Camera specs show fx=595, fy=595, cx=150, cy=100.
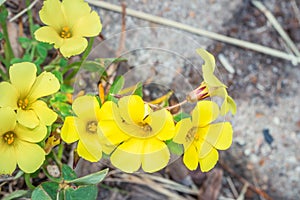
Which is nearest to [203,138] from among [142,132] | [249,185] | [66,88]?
[142,132]

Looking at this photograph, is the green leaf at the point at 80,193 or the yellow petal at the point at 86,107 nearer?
the yellow petal at the point at 86,107

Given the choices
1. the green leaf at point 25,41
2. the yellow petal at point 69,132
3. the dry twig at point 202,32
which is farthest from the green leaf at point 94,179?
the dry twig at point 202,32

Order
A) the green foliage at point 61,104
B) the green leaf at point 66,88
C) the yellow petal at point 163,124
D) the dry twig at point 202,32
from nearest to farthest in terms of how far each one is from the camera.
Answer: the yellow petal at point 163,124, the green foliage at point 61,104, the green leaf at point 66,88, the dry twig at point 202,32

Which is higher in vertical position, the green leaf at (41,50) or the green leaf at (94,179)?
the green leaf at (41,50)

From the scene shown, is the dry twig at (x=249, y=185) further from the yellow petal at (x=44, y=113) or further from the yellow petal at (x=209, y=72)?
the yellow petal at (x=44, y=113)

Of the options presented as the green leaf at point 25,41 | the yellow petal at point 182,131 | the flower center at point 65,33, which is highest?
the green leaf at point 25,41

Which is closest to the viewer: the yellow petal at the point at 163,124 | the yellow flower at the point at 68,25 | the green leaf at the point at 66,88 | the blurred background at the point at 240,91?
the yellow petal at the point at 163,124

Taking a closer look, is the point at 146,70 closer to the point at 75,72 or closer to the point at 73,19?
the point at 75,72

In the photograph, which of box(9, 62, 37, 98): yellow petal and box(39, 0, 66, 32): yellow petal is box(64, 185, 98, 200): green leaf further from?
box(39, 0, 66, 32): yellow petal
